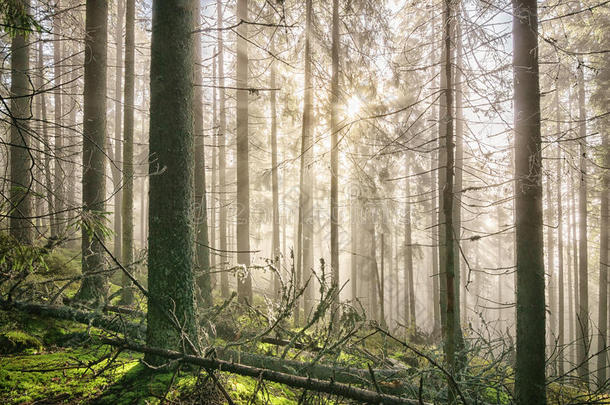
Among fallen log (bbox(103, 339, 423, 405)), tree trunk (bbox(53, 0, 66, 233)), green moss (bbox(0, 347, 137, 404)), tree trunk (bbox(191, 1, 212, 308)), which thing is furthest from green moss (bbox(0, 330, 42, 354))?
tree trunk (bbox(191, 1, 212, 308))

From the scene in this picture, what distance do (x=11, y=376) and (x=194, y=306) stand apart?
2049 millimetres

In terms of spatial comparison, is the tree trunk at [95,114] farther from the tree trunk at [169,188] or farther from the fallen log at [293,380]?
the fallen log at [293,380]

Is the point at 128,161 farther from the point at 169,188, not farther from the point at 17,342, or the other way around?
the point at 169,188

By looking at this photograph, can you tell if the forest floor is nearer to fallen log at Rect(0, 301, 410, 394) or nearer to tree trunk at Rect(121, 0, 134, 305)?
fallen log at Rect(0, 301, 410, 394)

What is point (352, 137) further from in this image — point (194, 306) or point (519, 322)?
point (194, 306)

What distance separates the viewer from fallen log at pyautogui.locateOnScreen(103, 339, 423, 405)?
9.31 feet

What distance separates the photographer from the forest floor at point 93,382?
3.12m

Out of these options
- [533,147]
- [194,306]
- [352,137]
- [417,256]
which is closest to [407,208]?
[417,256]

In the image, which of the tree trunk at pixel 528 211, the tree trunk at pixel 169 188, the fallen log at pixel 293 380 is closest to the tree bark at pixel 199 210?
the tree trunk at pixel 169 188

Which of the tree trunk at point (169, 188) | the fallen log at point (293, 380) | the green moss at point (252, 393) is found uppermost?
the tree trunk at point (169, 188)

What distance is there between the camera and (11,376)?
3441 millimetres

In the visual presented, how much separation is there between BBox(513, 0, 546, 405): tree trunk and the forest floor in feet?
11.6

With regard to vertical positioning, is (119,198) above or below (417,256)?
above

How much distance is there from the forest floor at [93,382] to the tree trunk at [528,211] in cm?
354
